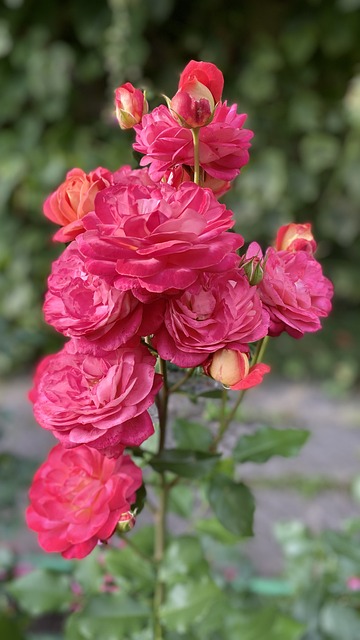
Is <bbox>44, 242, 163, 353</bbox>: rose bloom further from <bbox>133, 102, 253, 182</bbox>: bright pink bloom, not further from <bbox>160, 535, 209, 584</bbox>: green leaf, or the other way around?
<bbox>160, 535, 209, 584</bbox>: green leaf

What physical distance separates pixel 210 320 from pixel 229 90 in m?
2.15

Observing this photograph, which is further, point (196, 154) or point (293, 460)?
point (293, 460)

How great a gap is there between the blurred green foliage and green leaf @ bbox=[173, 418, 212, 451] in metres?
1.69

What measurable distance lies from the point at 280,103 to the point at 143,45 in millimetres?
522

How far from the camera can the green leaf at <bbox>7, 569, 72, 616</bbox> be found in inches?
33.2

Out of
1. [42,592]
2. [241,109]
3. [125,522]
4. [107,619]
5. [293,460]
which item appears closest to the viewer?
[125,522]

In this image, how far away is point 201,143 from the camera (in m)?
0.51

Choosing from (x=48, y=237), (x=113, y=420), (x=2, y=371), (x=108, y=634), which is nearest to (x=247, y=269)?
(x=113, y=420)

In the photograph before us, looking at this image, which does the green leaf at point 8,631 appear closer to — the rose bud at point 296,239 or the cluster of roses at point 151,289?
the cluster of roses at point 151,289

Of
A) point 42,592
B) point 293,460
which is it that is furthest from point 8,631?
point 293,460

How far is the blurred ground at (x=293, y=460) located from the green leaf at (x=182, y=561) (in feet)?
2.56

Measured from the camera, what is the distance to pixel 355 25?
2.24 metres

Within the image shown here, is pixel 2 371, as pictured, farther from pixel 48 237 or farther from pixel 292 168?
pixel 292 168

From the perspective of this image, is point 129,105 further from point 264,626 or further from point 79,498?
point 264,626
